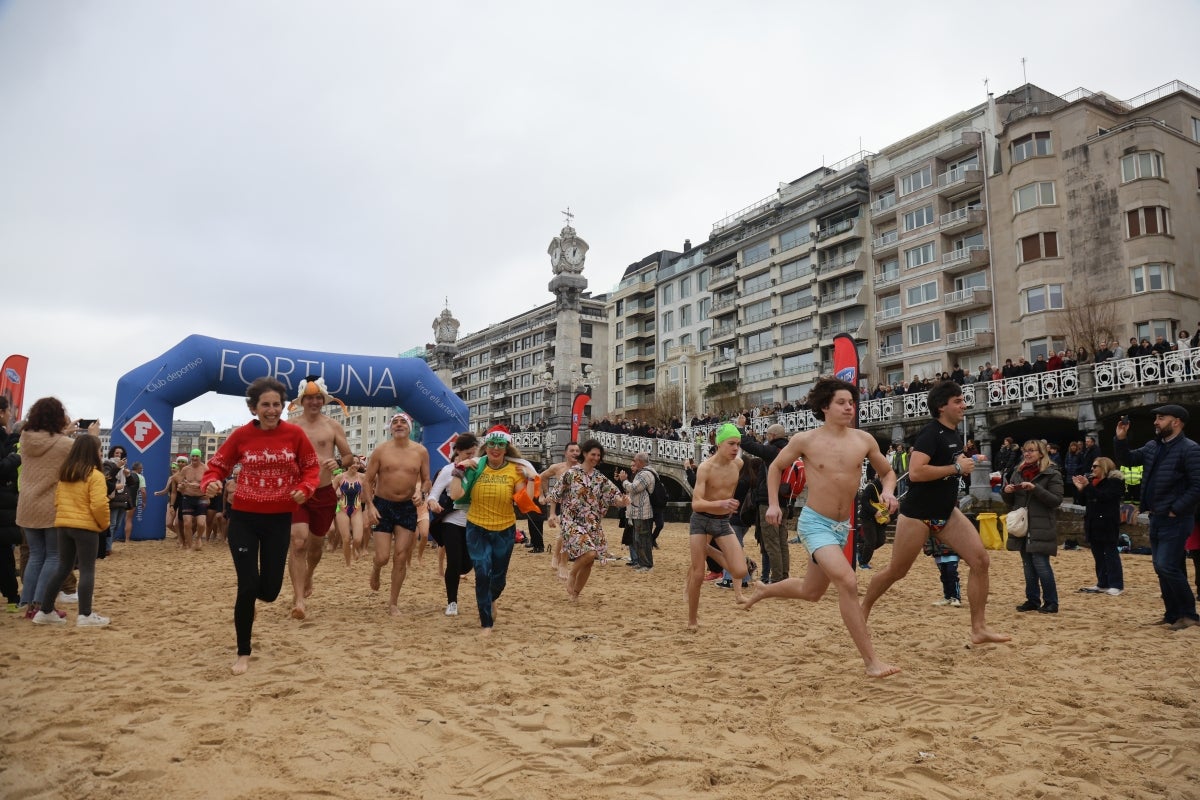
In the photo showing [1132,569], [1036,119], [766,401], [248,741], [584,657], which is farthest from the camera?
[766,401]

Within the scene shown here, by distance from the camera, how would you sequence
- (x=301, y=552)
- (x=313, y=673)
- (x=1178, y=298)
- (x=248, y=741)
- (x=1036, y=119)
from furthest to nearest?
(x=1036, y=119) → (x=1178, y=298) → (x=301, y=552) → (x=313, y=673) → (x=248, y=741)

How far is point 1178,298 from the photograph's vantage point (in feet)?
100

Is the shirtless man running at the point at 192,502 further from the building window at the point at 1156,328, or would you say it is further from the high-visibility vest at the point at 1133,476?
the building window at the point at 1156,328

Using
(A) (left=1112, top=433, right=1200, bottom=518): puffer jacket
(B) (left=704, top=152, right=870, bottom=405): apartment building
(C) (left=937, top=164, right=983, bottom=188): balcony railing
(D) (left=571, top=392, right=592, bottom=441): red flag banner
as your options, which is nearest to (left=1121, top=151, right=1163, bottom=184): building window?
(C) (left=937, top=164, right=983, bottom=188): balcony railing

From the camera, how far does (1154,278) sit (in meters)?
30.7

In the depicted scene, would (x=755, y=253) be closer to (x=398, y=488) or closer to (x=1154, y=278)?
(x=1154, y=278)

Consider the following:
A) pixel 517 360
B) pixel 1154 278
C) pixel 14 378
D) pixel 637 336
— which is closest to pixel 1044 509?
pixel 14 378

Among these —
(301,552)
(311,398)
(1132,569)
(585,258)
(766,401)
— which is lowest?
(1132,569)

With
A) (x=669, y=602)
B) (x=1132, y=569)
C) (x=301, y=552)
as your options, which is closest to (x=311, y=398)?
(x=301, y=552)

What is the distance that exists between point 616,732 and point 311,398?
5072mm

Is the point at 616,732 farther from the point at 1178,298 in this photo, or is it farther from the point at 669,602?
the point at 1178,298

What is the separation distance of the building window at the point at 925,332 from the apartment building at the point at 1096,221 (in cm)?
364

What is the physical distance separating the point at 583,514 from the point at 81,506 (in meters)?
4.69

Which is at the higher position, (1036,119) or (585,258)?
(1036,119)
